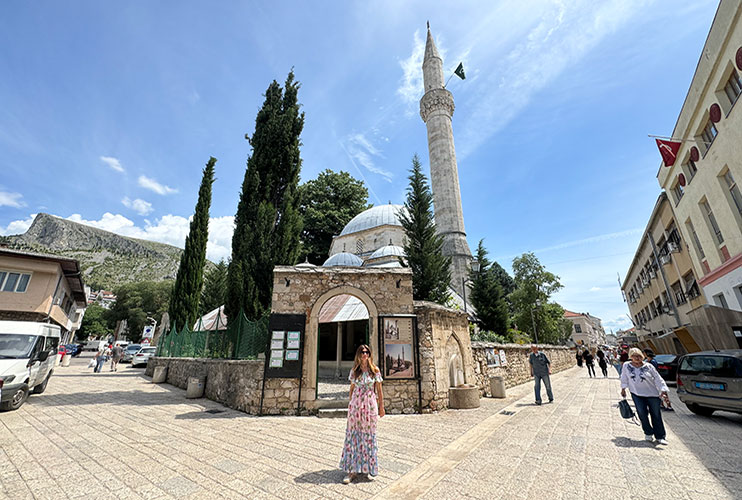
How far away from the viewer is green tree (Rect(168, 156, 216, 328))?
17.2 meters

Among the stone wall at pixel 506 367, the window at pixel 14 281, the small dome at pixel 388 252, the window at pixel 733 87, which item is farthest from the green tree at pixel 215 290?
the window at pixel 733 87

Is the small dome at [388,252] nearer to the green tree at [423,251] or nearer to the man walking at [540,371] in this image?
the green tree at [423,251]

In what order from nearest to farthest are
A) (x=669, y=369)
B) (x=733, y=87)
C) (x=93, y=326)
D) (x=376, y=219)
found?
(x=733, y=87)
(x=669, y=369)
(x=376, y=219)
(x=93, y=326)

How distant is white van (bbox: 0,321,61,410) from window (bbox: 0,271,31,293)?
595 inches

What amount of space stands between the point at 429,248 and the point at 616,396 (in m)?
8.30

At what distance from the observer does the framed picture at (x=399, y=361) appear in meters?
7.29

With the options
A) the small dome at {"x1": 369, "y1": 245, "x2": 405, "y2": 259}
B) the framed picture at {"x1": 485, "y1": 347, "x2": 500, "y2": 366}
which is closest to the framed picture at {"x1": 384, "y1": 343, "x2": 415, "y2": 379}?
the framed picture at {"x1": 485, "y1": 347, "x2": 500, "y2": 366}

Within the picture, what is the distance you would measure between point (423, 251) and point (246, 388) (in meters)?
9.58

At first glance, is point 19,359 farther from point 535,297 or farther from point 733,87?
point 535,297

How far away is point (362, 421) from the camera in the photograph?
3.55m

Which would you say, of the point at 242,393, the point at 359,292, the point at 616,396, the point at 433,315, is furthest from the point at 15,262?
the point at 616,396

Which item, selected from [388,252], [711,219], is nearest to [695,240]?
[711,219]

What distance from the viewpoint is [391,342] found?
24.3 ft

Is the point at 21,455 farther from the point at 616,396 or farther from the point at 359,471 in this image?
the point at 616,396
